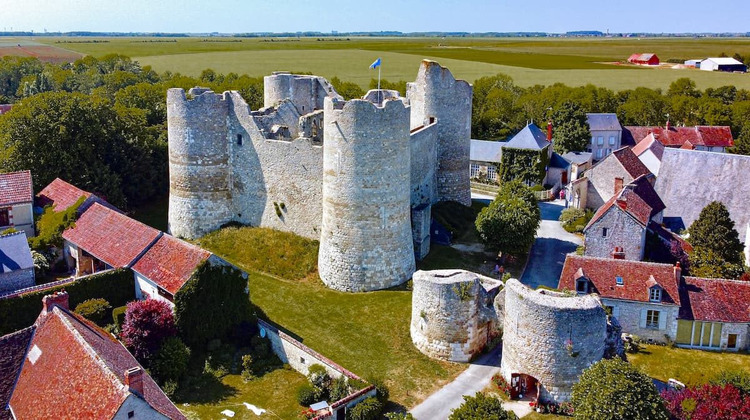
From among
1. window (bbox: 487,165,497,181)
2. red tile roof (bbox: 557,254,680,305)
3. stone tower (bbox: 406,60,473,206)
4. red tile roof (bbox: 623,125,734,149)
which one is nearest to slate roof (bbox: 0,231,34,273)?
stone tower (bbox: 406,60,473,206)

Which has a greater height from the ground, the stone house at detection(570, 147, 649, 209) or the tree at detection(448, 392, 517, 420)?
the stone house at detection(570, 147, 649, 209)

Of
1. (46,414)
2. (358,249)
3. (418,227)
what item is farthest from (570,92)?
(46,414)

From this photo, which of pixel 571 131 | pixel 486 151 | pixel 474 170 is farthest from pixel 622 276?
pixel 571 131

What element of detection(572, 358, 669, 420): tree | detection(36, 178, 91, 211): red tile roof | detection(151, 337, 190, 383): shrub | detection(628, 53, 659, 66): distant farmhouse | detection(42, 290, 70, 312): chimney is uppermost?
detection(628, 53, 659, 66): distant farmhouse

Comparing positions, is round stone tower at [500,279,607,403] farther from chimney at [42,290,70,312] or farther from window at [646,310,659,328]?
chimney at [42,290,70,312]

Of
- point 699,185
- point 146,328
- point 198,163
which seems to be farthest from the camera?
point 699,185

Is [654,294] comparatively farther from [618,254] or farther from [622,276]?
[618,254]

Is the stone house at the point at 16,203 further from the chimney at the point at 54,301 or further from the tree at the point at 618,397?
the tree at the point at 618,397

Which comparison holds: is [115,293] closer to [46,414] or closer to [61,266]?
[61,266]
